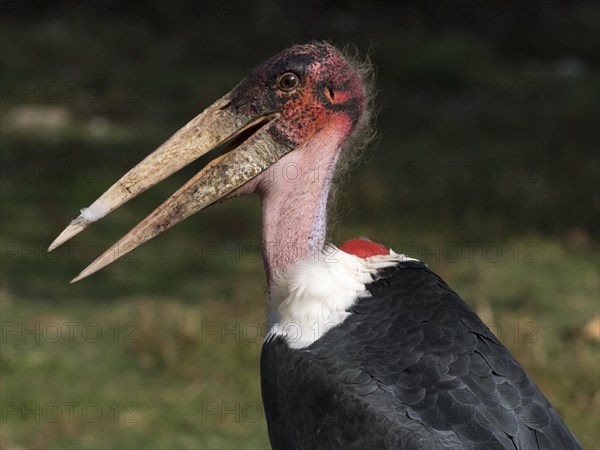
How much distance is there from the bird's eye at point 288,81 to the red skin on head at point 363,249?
0.51 m

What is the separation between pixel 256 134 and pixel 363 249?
482mm

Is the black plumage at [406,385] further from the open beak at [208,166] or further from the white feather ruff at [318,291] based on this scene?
the open beak at [208,166]

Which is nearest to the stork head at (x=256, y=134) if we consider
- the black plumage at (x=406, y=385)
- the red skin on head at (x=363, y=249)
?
the red skin on head at (x=363, y=249)

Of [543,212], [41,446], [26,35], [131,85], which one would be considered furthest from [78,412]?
[26,35]

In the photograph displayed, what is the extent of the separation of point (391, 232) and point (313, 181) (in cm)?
403

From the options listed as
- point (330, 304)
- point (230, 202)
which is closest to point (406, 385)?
point (330, 304)

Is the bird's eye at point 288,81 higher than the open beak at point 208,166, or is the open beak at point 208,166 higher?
the bird's eye at point 288,81

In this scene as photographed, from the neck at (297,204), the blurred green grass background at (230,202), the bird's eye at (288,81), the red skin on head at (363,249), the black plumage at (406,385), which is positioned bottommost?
the blurred green grass background at (230,202)

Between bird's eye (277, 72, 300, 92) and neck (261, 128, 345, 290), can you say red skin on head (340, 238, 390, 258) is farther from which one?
bird's eye (277, 72, 300, 92)

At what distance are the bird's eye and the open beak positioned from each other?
0.27 ft

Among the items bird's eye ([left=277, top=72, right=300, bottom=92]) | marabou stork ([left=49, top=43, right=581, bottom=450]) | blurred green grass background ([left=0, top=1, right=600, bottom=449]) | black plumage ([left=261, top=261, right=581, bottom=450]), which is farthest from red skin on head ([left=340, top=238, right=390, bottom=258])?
bird's eye ([left=277, top=72, right=300, bottom=92])

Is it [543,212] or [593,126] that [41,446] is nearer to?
[543,212]

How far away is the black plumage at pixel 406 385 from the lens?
287 cm

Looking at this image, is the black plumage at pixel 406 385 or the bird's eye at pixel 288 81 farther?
the bird's eye at pixel 288 81
